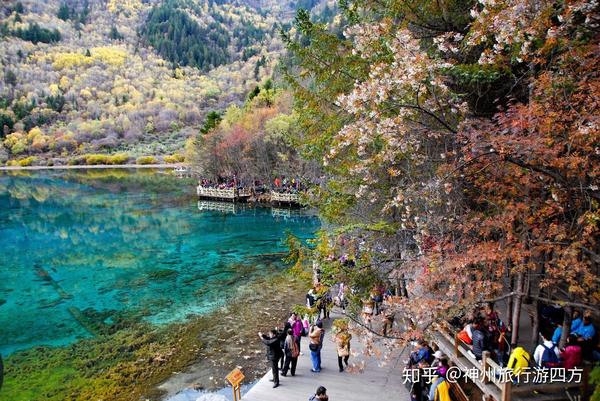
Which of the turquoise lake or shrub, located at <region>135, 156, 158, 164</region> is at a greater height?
shrub, located at <region>135, 156, 158, 164</region>

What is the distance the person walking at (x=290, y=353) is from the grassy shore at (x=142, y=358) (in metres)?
2.05

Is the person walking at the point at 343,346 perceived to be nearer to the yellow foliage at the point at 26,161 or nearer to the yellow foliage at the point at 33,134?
the yellow foliage at the point at 26,161

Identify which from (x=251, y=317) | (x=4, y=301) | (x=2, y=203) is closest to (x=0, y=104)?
(x=2, y=203)

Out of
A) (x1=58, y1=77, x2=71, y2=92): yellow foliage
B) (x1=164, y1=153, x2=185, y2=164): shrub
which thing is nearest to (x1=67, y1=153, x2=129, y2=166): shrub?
(x1=164, y1=153, x2=185, y2=164): shrub

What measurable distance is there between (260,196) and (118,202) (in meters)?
14.9

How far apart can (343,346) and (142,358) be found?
21.4 feet

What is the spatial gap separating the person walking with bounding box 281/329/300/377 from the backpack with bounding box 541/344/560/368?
4660 millimetres

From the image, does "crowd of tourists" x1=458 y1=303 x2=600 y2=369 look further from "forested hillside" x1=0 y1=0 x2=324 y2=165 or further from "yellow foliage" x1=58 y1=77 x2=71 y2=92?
"yellow foliage" x1=58 y1=77 x2=71 y2=92

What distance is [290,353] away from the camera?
9.61m

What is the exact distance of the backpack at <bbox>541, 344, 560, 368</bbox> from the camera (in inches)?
278

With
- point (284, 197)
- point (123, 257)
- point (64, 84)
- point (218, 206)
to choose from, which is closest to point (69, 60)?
point (64, 84)

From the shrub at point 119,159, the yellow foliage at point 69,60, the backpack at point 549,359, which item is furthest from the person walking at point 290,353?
the yellow foliage at point 69,60

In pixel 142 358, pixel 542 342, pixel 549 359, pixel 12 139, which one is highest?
pixel 12 139

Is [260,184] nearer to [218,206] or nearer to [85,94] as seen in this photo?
[218,206]
